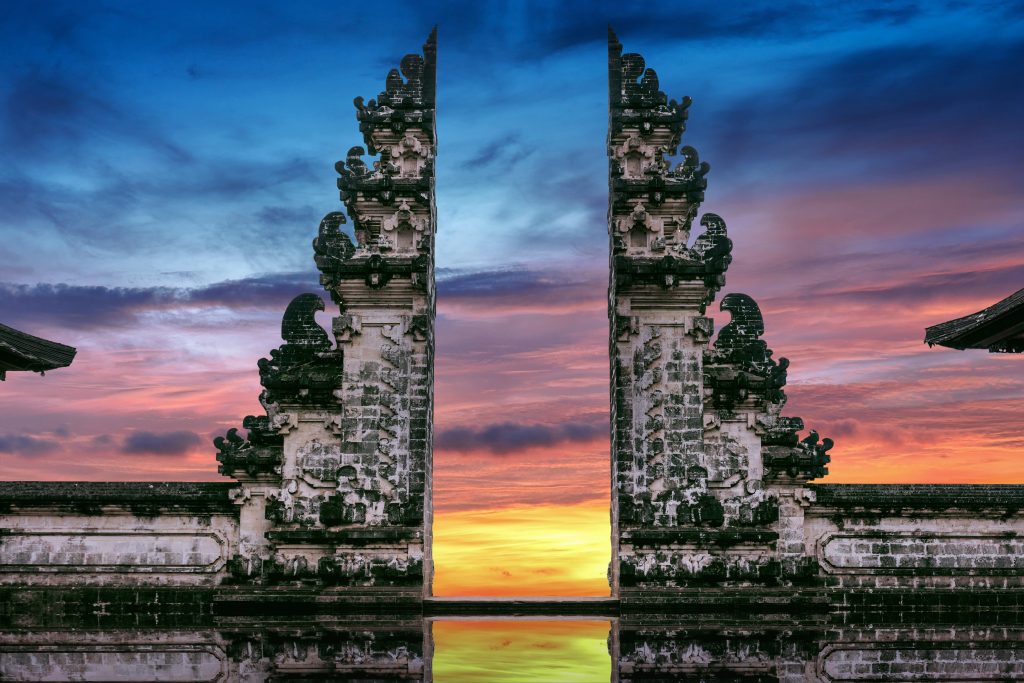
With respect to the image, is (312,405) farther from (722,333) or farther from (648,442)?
(722,333)

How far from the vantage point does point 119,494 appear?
57.8ft

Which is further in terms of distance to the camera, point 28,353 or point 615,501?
point 615,501

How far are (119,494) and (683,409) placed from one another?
968 cm

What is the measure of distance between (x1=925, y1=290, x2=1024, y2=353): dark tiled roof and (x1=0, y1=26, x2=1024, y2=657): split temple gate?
3.92 metres

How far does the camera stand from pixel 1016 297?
1268 cm

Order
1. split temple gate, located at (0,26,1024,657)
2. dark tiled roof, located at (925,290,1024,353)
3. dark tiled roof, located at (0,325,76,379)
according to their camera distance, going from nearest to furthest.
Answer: dark tiled roof, located at (925,290,1024,353) → dark tiled roof, located at (0,325,76,379) → split temple gate, located at (0,26,1024,657)

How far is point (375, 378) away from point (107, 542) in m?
5.32

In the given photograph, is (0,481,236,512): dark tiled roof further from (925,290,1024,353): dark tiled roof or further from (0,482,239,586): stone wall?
(925,290,1024,353): dark tiled roof

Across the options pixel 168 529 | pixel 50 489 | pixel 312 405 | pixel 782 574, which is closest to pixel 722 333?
pixel 782 574

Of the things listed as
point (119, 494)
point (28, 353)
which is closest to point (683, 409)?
point (119, 494)

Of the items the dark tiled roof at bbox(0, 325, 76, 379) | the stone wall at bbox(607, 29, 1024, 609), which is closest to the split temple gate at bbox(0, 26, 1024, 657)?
the stone wall at bbox(607, 29, 1024, 609)

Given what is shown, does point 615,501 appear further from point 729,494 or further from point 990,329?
point 990,329

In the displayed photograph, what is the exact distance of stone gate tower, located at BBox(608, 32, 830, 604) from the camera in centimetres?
1739

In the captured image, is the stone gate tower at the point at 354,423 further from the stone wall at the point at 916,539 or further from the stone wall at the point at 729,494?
the stone wall at the point at 916,539
